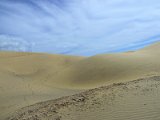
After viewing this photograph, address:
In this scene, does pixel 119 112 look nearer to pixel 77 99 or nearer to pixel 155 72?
pixel 77 99

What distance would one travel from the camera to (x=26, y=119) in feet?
26.8

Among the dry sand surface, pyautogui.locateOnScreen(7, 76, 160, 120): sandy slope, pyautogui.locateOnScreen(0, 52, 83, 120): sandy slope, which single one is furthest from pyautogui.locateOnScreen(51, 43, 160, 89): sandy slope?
pyautogui.locateOnScreen(7, 76, 160, 120): sandy slope

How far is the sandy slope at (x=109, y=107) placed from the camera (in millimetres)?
6941

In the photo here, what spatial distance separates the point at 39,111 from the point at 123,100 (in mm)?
2725

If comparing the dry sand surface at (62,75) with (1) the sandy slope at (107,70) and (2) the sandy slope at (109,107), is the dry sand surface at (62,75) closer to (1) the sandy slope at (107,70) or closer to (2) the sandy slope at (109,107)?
(1) the sandy slope at (107,70)

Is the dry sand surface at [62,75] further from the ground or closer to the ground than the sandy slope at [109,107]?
further from the ground

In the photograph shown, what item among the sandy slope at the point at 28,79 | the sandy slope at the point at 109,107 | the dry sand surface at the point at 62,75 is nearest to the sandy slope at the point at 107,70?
the dry sand surface at the point at 62,75

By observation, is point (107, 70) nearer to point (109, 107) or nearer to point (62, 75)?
point (62, 75)

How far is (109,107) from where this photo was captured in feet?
25.0

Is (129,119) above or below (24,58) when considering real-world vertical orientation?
below

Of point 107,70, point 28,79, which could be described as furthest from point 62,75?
point 107,70

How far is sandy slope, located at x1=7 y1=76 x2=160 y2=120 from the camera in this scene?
6.94 meters

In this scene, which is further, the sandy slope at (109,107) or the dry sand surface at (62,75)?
the dry sand surface at (62,75)

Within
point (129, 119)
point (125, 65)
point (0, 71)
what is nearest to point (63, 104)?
point (129, 119)
